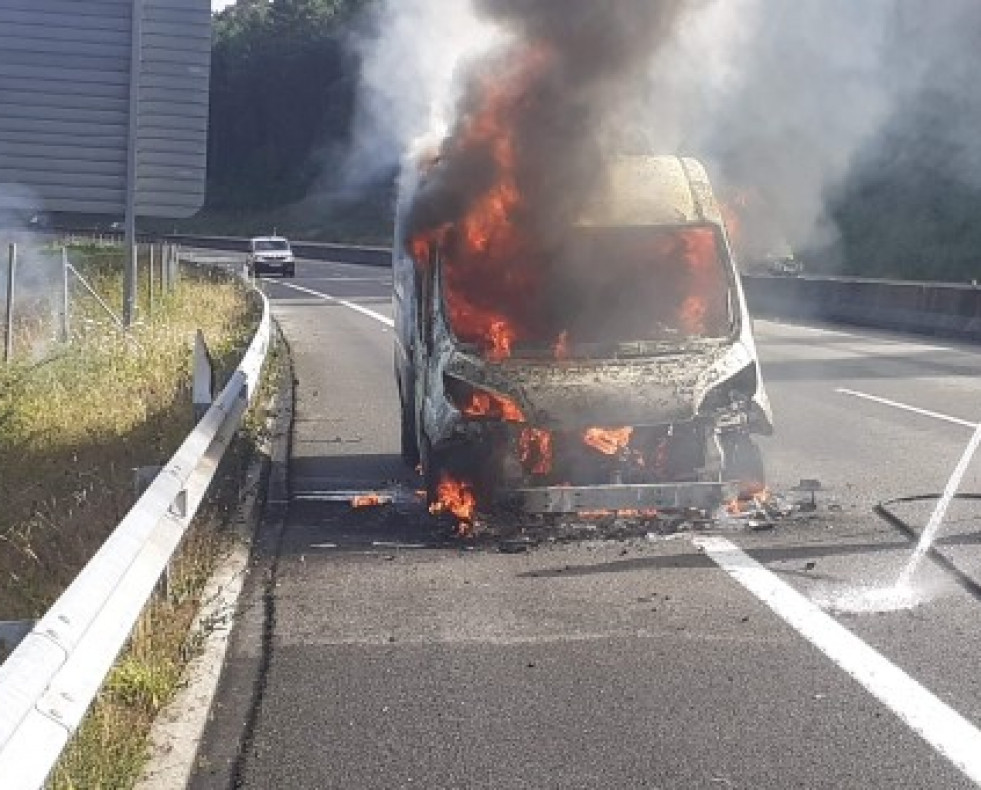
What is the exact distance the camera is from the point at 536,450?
8656 mm

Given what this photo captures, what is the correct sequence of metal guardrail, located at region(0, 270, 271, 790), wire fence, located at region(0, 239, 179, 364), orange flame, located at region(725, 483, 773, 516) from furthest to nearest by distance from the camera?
1. wire fence, located at region(0, 239, 179, 364)
2. orange flame, located at region(725, 483, 773, 516)
3. metal guardrail, located at region(0, 270, 271, 790)

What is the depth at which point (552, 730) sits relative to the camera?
519 centimetres

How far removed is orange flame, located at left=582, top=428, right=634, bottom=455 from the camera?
8.65 meters

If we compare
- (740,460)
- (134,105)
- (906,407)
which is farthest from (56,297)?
(740,460)

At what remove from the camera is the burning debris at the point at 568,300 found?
28.3ft

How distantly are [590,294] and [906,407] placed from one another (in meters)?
6.33

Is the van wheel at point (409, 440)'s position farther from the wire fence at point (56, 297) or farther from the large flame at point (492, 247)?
the wire fence at point (56, 297)

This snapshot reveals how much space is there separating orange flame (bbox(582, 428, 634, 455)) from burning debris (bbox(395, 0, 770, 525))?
0.01 metres

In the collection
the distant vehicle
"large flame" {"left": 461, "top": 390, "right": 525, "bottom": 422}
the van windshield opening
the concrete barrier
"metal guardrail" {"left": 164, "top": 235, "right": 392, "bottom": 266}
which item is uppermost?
the van windshield opening

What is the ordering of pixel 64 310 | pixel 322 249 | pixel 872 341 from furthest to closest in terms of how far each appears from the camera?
1. pixel 322 249
2. pixel 872 341
3. pixel 64 310

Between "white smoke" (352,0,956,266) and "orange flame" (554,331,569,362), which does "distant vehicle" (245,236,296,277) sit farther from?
"orange flame" (554,331,569,362)

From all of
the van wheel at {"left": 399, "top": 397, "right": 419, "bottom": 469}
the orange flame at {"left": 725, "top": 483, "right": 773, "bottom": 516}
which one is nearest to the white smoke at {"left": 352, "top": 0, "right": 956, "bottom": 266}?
the van wheel at {"left": 399, "top": 397, "right": 419, "bottom": 469}

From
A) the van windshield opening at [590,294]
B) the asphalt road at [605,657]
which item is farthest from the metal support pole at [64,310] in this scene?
the van windshield opening at [590,294]

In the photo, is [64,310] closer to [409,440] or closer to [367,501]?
[409,440]
